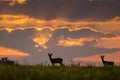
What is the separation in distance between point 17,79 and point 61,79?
88.0 inches

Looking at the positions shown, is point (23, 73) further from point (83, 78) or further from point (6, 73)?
point (83, 78)

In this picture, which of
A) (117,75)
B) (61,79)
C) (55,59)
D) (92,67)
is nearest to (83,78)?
(61,79)

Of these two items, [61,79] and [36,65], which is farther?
[36,65]

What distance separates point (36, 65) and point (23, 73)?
4.97 meters

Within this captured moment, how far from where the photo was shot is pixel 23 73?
22531mm

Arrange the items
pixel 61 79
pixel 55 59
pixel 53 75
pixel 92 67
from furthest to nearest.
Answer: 1. pixel 55 59
2. pixel 92 67
3. pixel 53 75
4. pixel 61 79

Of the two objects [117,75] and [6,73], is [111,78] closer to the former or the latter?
[117,75]

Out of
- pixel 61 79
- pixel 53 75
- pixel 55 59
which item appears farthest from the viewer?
pixel 55 59

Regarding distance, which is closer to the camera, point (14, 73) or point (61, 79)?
point (61, 79)

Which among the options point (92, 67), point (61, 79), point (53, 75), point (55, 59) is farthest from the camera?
point (55, 59)

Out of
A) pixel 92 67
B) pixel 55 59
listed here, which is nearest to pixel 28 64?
pixel 92 67

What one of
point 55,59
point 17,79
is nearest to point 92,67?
point 17,79

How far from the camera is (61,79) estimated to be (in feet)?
66.7

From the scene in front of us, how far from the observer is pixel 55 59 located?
51.8 meters
